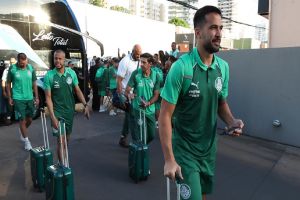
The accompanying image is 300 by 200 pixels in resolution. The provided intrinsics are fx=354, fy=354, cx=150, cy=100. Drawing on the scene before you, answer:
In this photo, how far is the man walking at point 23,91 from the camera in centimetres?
735

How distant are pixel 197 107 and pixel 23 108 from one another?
18.2ft

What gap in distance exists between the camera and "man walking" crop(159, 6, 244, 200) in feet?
8.55

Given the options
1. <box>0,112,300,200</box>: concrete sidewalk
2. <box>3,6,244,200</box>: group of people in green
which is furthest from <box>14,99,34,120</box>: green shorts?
<box>3,6,244,200</box>: group of people in green

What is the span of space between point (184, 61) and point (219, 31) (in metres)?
0.34

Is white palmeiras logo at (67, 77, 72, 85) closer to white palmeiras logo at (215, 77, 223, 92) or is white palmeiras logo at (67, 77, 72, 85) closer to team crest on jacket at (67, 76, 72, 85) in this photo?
team crest on jacket at (67, 76, 72, 85)

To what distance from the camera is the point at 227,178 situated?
5625mm

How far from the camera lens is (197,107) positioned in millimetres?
2721

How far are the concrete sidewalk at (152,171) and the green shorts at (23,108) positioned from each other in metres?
0.75

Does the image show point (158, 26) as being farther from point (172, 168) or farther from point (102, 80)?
point (172, 168)

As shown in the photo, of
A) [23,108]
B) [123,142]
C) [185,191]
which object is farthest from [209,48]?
[23,108]

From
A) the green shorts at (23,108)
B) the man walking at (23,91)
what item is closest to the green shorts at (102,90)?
the man walking at (23,91)

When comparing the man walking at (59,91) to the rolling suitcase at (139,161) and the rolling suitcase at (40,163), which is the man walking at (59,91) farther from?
the rolling suitcase at (139,161)

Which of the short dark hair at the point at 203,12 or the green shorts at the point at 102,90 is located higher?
the short dark hair at the point at 203,12

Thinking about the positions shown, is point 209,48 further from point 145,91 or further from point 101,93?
point 101,93
